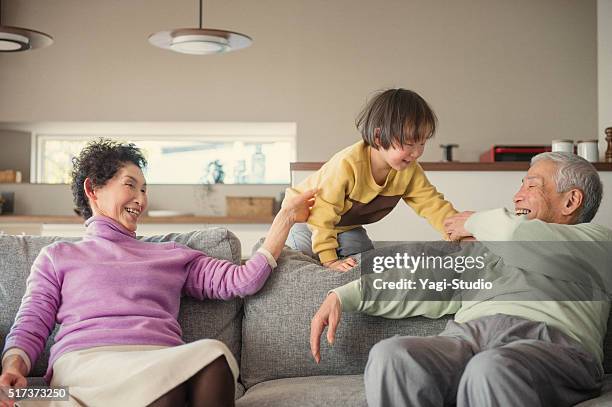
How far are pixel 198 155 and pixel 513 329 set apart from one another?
5.40m

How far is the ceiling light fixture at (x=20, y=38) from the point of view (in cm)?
418

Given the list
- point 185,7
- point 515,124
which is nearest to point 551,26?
point 515,124

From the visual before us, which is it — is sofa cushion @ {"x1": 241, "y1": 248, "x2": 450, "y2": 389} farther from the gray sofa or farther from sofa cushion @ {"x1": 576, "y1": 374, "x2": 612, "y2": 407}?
sofa cushion @ {"x1": 576, "y1": 374, "x2": 612, "y2": 407}

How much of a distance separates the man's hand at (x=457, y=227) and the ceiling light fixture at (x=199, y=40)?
2.37 meters

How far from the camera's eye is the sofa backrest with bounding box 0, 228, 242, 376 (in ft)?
7.36

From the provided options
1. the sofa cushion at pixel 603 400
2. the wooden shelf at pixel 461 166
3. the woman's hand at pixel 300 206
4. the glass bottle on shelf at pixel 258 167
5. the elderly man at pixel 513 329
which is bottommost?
the sofa cushion at pixel 603 400

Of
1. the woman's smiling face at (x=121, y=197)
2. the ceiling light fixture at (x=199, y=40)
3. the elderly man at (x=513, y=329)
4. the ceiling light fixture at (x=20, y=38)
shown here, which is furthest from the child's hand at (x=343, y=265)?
the ceiling light fixture at (x=20, y=38)

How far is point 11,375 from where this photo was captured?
5.91ft

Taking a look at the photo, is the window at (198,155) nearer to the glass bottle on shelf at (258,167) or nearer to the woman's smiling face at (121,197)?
the glass bottle on shelf at (258,167)

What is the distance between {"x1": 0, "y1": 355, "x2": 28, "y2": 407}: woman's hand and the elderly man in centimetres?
78

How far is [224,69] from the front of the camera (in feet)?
21.7

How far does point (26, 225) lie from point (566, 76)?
4.97m

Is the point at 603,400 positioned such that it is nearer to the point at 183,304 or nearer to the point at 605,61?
the point at 183,304

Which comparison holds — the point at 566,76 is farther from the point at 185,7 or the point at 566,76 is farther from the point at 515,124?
the point at 185,7
